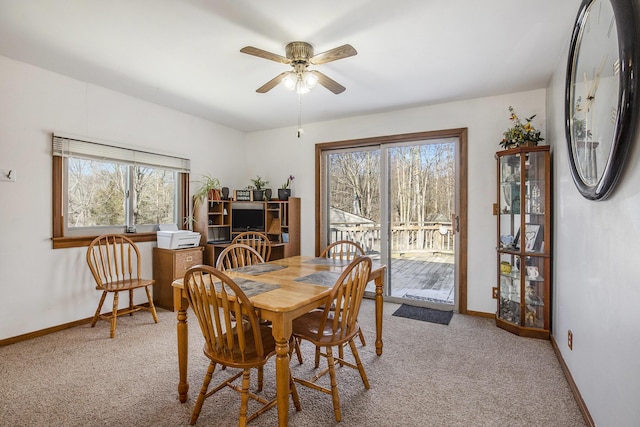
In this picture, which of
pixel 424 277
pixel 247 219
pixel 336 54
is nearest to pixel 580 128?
pixel 336 54

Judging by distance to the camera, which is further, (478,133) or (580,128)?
(478,133)

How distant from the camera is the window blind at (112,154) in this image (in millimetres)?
3135

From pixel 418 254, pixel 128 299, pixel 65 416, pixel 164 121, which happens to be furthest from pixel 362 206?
pixel 65 416

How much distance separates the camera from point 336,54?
2.15 metres

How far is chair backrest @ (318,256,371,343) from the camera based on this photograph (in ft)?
5.98

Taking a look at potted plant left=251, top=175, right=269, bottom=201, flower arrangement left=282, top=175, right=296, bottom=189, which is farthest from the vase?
potted plant left=251, top=175, right=269, bottom=201

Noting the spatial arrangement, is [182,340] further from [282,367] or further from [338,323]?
[338,323]

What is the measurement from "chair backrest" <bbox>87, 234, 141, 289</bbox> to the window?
15 centimetres

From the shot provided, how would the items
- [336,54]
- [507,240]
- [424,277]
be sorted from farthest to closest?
1. [424,277]
2. [507,240]
3. [336,54]

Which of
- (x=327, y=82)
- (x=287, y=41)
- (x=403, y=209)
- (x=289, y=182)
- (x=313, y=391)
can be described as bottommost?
(x=313, y=391)

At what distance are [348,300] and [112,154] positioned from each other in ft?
10.4

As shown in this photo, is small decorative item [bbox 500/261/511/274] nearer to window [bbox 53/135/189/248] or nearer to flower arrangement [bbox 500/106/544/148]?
flower arrangement [bbox 500/106/544/148]

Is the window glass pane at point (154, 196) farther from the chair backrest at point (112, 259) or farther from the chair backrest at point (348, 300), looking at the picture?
the chair backrest at point (348, 300)

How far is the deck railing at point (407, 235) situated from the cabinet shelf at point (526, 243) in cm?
75
